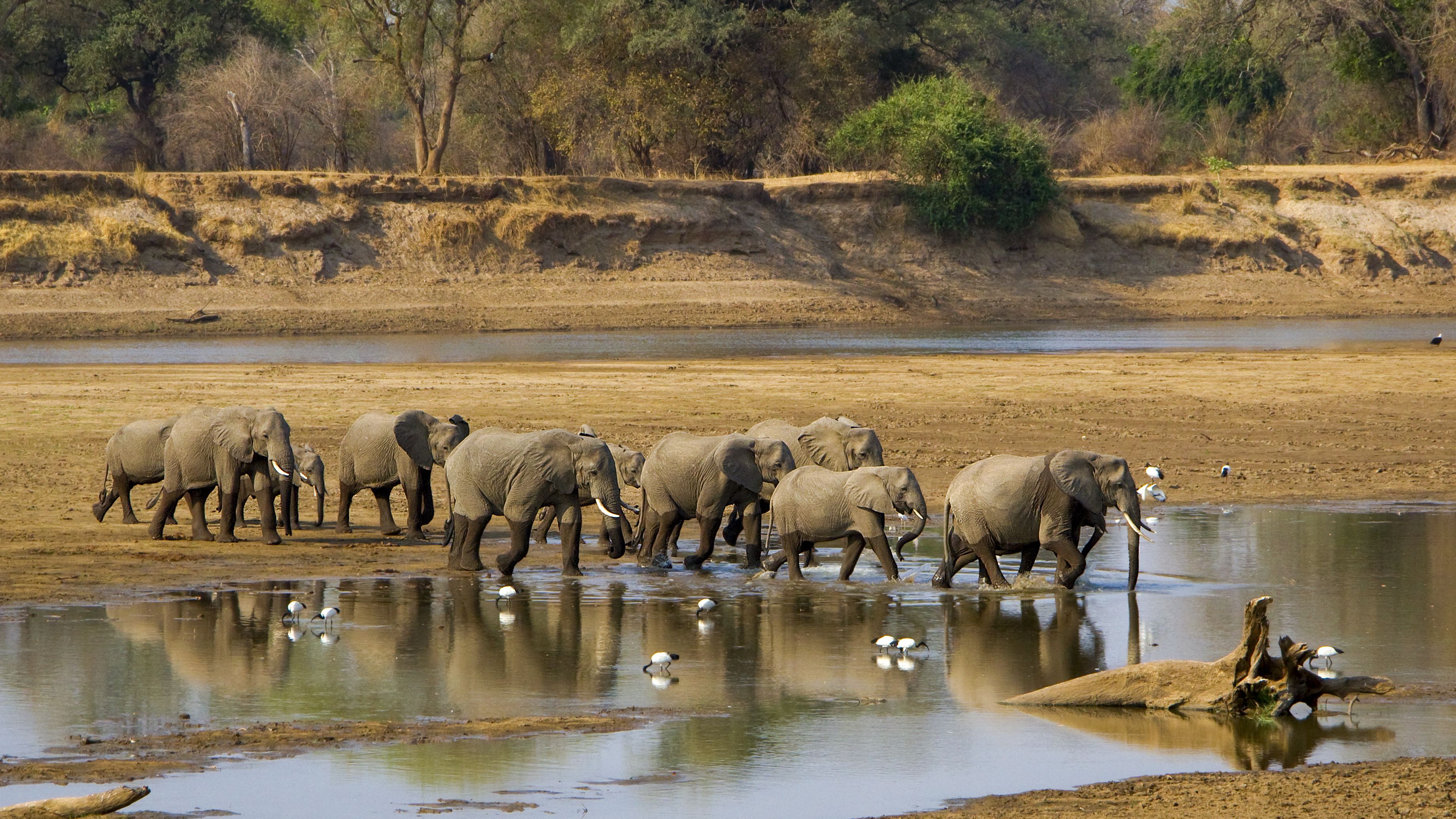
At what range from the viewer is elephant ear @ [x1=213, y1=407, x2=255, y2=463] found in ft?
47.9

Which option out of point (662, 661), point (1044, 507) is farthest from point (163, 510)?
point (1044, 507)

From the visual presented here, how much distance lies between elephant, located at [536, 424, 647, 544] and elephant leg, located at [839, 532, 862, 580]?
1889mm

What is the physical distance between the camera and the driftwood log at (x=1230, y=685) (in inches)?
351

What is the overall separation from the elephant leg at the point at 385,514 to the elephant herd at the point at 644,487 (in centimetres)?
2

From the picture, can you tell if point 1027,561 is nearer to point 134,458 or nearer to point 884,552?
point 884,552

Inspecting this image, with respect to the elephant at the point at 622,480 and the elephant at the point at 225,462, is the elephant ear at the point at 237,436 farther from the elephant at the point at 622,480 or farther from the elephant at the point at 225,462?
the elephant at the point at 622,480

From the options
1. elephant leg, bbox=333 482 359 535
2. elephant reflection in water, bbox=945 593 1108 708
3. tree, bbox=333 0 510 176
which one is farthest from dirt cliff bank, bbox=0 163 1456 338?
elephant reflection in water, bbox=945 593 1108 708

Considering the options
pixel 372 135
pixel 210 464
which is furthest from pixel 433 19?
pixel 210 464

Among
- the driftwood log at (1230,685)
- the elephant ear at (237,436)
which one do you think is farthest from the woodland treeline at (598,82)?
the driftwood log at (1230,685)

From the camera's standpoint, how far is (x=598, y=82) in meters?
51.1

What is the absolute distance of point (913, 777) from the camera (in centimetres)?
790

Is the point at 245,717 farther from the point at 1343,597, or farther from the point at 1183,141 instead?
the point at 1183,141

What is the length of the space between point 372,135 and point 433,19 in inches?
314

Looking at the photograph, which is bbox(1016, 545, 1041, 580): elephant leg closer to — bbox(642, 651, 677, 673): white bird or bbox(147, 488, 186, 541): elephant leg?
bbox(642, 651, 677, 673): white bird
